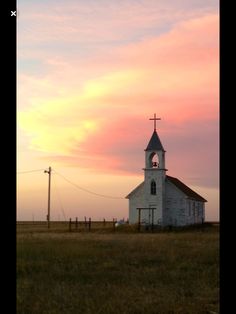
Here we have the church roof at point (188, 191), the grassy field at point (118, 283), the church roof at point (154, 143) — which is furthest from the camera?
the church roof at point (188, 191)

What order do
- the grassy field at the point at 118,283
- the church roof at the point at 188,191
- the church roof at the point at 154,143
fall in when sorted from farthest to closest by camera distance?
the church roof at the point at 188,191 < the church roof at the point at 154,143 < the grassy field at the point at 118,283

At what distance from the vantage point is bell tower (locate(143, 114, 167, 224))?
53031 millimetres

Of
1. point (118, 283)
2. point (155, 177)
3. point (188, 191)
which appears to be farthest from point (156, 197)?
point (118, 283)

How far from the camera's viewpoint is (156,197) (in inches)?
2106

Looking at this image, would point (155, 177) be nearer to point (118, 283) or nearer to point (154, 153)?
point (154, 153)

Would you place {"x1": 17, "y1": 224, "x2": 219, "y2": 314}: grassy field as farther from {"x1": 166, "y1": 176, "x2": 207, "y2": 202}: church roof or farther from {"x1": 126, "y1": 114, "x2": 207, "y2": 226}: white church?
{"x1": 166, "y1": 176, "x2": 207, "y2": 202}: church roof

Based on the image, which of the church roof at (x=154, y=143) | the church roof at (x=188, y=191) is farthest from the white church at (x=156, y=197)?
the church roof at (x=188, y=191)

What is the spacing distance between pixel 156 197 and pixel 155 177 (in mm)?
1977

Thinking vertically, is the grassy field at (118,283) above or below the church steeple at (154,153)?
below

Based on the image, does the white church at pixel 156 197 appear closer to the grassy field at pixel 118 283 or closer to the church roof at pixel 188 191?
the church roof at pixel 188 191

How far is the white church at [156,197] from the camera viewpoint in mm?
53188
